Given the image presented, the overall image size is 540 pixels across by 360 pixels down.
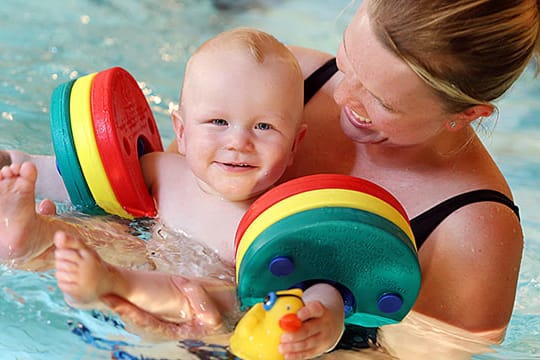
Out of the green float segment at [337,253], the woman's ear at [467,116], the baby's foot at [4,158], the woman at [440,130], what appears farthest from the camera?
the baby's foot at [4,158]

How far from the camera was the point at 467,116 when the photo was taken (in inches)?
77.4

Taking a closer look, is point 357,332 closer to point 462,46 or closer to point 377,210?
point 377,210

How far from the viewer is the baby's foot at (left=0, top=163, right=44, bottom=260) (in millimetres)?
1797

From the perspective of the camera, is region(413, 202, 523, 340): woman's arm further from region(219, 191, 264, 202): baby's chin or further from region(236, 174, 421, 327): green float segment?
region(219, 191, 264, 202): baby's chin

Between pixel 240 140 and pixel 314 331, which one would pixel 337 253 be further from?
pixel 240 140

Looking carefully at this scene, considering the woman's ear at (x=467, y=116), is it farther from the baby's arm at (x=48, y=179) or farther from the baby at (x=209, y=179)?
the baby's arm at (x=48, y=179)

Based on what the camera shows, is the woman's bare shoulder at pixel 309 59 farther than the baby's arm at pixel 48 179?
Yes

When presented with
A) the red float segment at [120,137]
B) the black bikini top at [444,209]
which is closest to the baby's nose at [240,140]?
the red float segment at [120,137]

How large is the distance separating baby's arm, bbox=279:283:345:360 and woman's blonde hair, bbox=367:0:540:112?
55 cm

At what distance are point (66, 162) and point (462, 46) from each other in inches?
40.9

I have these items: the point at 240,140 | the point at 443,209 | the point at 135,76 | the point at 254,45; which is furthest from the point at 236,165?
the point at 135,76

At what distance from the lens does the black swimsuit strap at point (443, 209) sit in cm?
203

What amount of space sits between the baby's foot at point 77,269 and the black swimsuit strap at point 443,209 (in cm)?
79

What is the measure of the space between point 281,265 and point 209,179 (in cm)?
44
